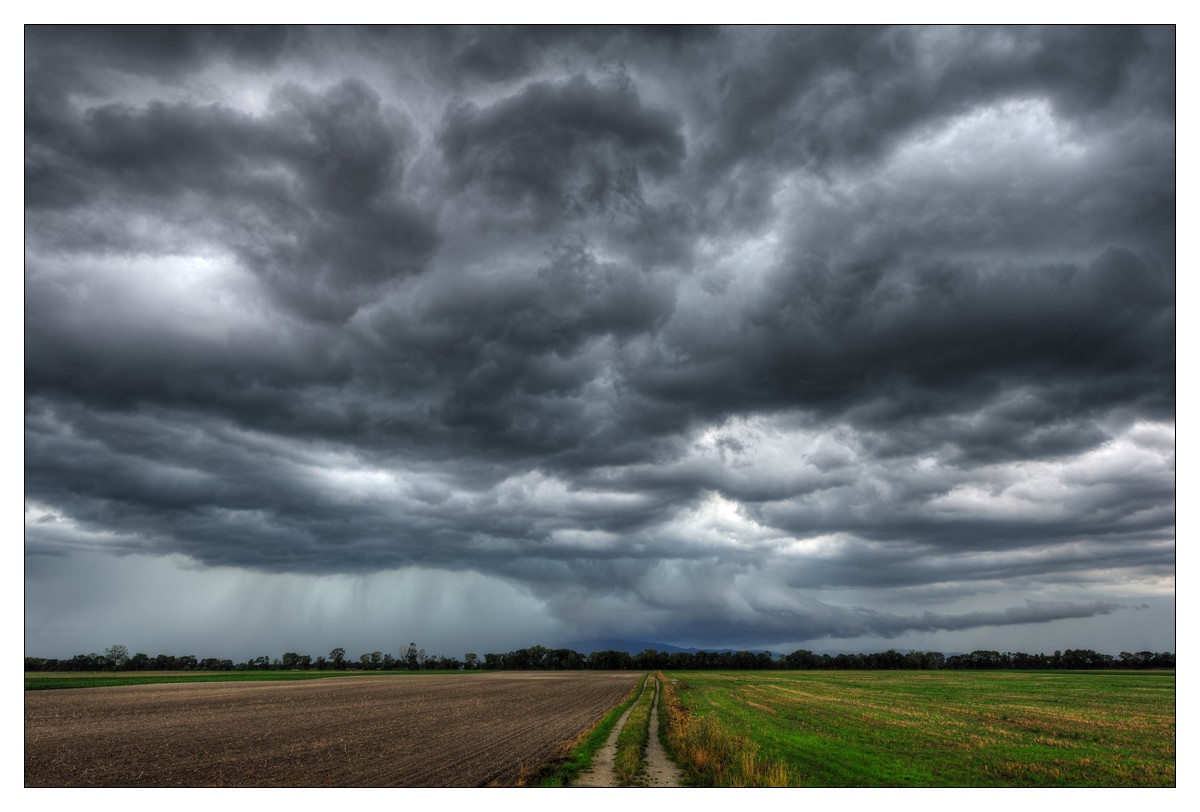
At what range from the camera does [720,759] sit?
98.4 ft

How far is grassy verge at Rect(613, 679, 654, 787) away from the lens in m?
28.7

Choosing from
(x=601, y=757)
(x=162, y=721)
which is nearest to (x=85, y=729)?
(x=162, y=721)

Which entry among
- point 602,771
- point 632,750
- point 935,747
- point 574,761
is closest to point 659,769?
point 602,771

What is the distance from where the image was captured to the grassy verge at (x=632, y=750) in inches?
1131

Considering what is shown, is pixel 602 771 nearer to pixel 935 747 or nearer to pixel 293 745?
pixel 935 747

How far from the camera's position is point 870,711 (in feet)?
191

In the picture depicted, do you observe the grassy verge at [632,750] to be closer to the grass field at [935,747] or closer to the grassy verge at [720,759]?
the grassy verge at [720,759]

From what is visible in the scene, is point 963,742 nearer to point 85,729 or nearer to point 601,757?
point 601,757

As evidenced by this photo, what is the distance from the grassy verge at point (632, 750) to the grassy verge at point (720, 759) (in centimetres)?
174

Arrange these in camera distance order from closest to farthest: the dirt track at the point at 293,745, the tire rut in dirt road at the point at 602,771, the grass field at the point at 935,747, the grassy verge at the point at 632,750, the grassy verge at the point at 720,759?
the grassy verge at the point at 720,759
the tire rut in dirt road at the point at 602,771
the grass field at the point at 935,747
the dirt track at the point at 293,745
the grassy verge at the point at 632,750

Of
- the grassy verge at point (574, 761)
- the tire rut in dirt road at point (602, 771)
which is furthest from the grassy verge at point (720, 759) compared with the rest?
the grassy verge at point (574, 761)

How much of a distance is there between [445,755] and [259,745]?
12749mm

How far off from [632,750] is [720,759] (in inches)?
275

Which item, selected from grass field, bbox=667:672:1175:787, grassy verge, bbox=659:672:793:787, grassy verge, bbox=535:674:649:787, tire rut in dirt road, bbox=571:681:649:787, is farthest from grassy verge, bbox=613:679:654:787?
grass field, bbox=667:672:1175:787
